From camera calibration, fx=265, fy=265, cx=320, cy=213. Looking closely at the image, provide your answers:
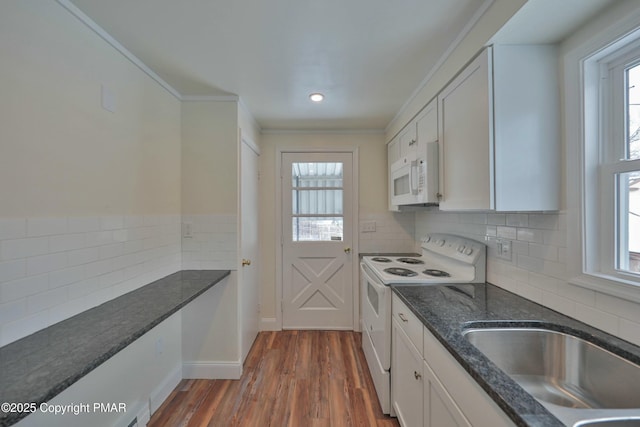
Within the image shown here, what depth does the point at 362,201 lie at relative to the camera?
308 centimetres

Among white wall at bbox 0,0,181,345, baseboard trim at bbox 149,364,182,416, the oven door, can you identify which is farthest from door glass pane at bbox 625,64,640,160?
baseboard trim at bbox 149,364,182,416

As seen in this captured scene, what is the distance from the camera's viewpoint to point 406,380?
1534mm

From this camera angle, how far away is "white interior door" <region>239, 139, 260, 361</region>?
93.6 inches

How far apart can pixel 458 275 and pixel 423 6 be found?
1634 mm

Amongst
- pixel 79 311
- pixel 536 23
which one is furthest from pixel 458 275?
pixel 79 311

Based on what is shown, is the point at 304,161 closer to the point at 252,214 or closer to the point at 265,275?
the point at 252,214

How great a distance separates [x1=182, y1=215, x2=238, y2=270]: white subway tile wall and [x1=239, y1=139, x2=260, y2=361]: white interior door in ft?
0.41

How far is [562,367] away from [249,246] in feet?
7.54

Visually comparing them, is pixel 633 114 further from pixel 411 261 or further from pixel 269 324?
pixel 269 324

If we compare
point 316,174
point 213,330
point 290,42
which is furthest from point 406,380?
point 316,174

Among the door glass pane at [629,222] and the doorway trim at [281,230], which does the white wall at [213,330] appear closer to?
the doorway trim at [281,230]

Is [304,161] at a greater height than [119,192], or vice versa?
[304,161]

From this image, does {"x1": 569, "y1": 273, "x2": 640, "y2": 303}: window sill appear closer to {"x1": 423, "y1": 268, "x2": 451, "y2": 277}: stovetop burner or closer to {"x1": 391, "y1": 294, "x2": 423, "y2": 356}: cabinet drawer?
{"x1": 391, "y1": 294, "x2": 423, "y2": 356}: cabinet drawer

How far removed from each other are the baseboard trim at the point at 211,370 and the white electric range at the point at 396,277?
114 cm
